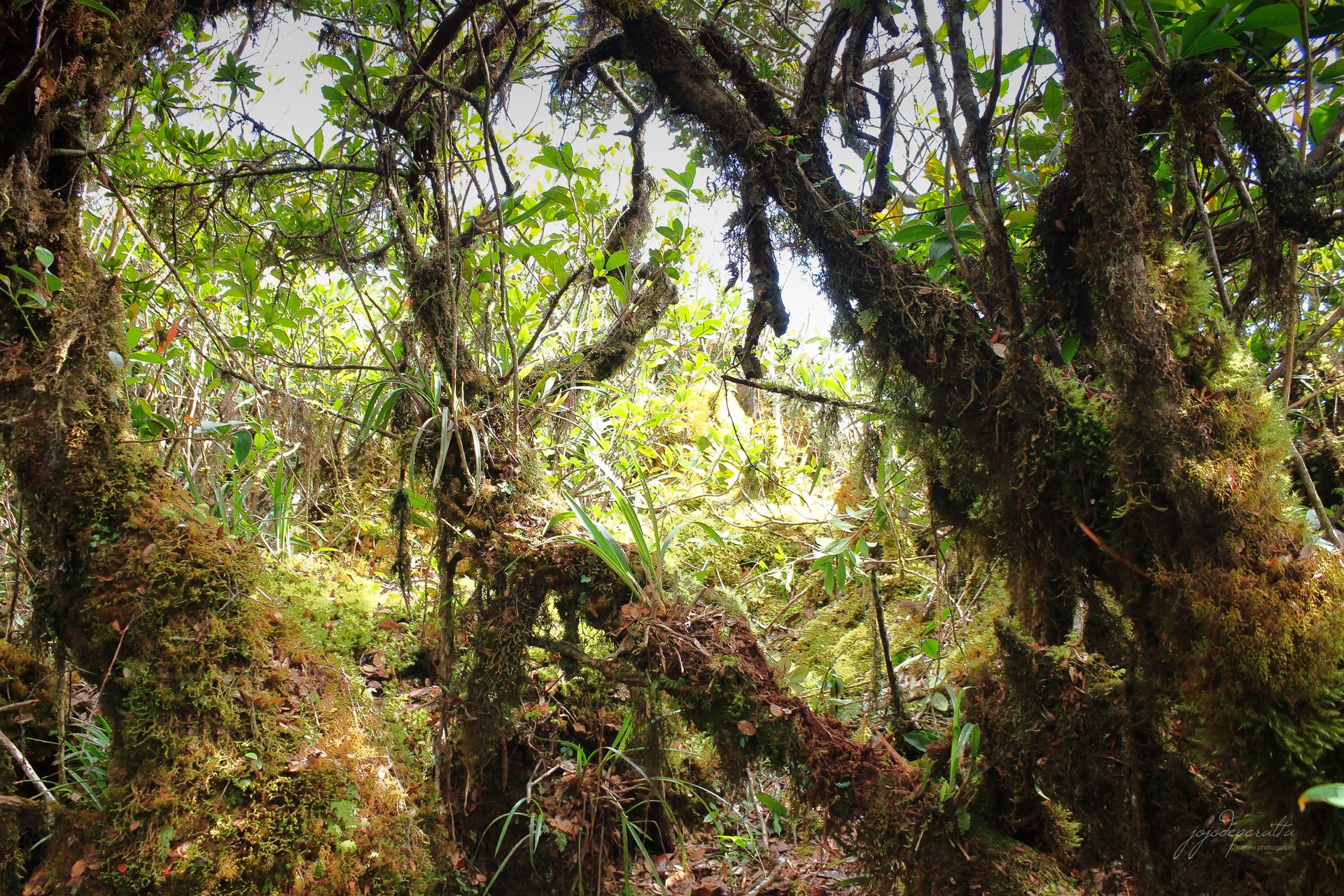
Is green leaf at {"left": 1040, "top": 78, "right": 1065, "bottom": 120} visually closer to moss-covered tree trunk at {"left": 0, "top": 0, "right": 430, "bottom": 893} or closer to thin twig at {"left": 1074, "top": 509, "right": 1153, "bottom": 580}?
thin twig at {"left": 1074, "top": 509, "right": 1153, "bottom": 580}

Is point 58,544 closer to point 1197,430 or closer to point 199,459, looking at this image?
point 199,459

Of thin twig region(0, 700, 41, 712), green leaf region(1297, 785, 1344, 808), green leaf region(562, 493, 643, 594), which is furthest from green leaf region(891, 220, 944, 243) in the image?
thin twig region(0, 700, 41, 712)

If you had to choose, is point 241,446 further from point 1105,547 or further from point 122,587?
point 1105,547

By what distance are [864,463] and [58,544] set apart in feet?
7.63

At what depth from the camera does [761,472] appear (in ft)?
9.13

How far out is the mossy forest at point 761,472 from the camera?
1.23 metres

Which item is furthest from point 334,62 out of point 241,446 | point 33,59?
point 241,446

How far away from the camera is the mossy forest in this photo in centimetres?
123

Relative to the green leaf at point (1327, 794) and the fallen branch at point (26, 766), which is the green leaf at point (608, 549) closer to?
the green leaf at point (1327, 794)

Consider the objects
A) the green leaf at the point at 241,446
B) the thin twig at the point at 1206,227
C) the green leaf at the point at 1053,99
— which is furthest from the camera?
the green leaf at the point at 241,446

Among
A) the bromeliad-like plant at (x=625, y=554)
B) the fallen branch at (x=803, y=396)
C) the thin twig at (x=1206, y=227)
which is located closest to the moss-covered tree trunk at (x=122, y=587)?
the bromeliad-like plant at (x=625, y=554)

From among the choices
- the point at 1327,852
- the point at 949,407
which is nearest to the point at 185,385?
the point at 949,407

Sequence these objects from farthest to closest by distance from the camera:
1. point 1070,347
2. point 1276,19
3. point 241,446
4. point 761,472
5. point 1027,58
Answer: point 761,472, point 241,446, point 1027,58, point 1070,347, point 1276,19

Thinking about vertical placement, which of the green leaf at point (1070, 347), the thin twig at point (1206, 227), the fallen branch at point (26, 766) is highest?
the thin twig at point (1206, 227)
